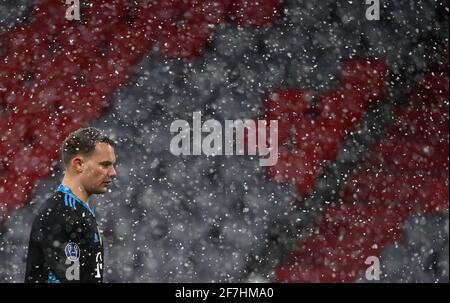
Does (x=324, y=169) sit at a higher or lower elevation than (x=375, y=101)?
lower

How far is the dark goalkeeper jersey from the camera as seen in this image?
1.37 m

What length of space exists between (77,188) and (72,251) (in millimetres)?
133

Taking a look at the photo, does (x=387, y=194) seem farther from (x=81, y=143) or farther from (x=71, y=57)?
(x=81, y=143)

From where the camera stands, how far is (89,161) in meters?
1.45

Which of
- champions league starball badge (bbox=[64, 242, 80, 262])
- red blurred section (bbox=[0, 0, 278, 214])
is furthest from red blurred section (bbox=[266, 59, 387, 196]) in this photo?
champions league starball badge (bbox=[64, 242, 80, 262])

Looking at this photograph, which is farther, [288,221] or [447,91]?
[447,91]

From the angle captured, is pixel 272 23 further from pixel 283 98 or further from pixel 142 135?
pixel 142 135

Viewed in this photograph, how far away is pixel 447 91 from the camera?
2.37m

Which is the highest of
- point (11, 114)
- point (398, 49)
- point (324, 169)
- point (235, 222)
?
point (398, 49)

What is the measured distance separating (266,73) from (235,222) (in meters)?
0.42

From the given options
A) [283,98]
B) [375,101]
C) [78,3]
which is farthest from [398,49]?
[78,3]

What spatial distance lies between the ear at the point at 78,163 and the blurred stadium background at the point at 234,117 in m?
0.75

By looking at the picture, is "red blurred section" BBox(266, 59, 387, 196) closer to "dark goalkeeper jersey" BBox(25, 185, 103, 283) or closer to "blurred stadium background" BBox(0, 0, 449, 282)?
"blurred stadium background" BBox(0, 0, 449, 282)

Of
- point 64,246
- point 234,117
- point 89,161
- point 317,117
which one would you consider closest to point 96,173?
point 89,161
